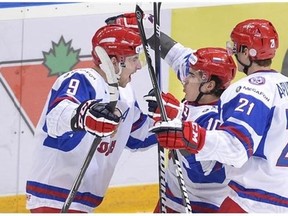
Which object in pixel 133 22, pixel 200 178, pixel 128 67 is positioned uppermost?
pixel 133 22

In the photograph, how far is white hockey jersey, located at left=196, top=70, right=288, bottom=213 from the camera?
3217mm

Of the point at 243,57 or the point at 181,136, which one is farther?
the point at 243,57

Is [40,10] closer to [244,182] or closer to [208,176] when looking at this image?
[208,176]

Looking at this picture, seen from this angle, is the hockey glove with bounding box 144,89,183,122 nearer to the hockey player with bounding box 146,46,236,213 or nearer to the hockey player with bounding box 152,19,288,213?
the hockey player with bounding box 146,46,236,213

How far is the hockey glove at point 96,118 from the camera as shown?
10.9 feet

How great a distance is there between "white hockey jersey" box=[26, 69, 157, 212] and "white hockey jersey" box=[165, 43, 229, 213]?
217 mm

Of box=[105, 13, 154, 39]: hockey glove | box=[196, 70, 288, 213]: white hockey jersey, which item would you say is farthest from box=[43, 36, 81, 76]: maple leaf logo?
box=[196, 70, 288, 213]: white hockey jersey

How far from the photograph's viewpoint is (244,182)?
339 cm

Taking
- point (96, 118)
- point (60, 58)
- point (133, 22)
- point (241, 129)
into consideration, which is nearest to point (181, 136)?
point (241, 129)

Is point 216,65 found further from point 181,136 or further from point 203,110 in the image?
point 181,136

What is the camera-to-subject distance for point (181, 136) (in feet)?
10.5

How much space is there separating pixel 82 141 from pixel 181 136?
54 centimetres

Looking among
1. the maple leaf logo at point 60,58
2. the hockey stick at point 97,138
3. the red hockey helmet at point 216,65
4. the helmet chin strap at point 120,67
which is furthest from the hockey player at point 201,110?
the maple leaf logo at point 60,58

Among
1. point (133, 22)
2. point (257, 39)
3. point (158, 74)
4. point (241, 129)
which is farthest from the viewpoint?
point (133, 22)
